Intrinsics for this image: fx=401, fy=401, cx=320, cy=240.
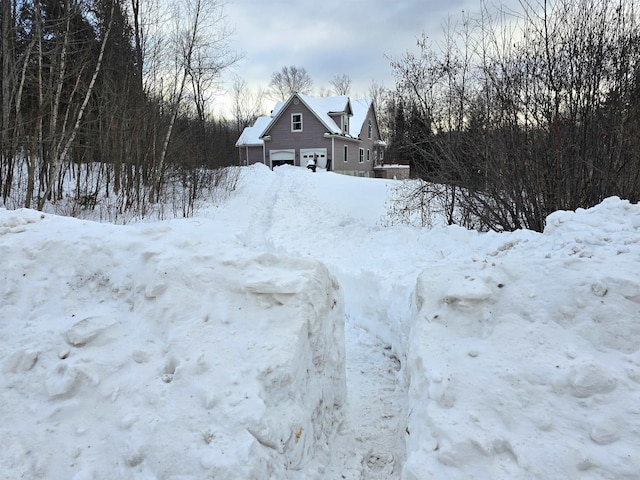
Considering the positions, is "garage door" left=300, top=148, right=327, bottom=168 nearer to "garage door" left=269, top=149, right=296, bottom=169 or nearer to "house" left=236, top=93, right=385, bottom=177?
"house" left=236, top=93, right=385, bottom=177

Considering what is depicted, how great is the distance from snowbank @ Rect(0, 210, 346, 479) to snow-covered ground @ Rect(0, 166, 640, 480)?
0.01m

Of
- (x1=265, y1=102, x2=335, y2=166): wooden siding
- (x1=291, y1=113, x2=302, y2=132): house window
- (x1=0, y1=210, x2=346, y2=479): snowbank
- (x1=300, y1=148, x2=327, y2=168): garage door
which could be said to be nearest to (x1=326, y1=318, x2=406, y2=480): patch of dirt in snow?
(x1=0, y1=210, x2=346, y2=479): snowbank

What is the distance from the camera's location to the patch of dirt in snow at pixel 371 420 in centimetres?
313

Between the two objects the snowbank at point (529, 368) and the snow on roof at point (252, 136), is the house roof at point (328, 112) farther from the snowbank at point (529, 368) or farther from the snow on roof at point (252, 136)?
the snowbank at point (529, 368)

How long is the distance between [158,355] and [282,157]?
3289 centimetres

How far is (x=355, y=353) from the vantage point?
5.29 meters

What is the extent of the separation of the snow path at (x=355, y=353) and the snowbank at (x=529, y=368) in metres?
0.64

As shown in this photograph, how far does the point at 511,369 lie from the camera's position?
9.14ft

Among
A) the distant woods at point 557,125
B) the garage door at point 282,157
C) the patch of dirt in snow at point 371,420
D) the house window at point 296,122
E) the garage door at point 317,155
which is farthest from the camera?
the garage door at point 282,157

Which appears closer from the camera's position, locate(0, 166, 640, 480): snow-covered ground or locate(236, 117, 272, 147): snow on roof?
locate(0, 166, 640, 480): snow-covered ground

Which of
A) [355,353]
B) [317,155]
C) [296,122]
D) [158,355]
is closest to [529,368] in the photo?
[158,355]

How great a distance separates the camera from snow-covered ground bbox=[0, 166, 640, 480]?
7.71 feet

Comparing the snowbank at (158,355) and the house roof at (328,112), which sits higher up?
the house roof at (328,112)

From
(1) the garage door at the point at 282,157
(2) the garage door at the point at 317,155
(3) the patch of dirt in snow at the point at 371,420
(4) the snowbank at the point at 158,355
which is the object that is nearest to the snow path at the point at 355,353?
(3) the patch of dirt in snow at the point at 371,420
